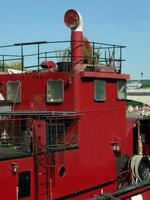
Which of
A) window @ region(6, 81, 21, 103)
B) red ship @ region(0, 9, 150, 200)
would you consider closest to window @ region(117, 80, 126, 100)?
red ship @ region(0, 9, 150, 200)

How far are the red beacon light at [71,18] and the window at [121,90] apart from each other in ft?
6.89

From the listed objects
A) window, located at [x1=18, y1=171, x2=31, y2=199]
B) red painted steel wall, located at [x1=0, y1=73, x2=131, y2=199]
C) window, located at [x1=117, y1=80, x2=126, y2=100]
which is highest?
window, located at [x1=117, y1=80, x2=126, y2=100]

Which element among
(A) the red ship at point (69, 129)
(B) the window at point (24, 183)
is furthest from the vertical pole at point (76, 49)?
(B) the window at point (24, 183)

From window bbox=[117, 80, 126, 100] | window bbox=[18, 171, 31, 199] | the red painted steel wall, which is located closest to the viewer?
window bbox=[18, 171, 31, 199]

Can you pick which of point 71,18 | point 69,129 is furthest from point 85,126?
point 71,18

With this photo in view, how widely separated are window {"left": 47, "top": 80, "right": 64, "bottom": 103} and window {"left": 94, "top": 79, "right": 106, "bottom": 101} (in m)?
0.96

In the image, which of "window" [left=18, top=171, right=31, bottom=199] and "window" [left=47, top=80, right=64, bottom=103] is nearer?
"window" [left=18, top=171, right=31, bottom=199]

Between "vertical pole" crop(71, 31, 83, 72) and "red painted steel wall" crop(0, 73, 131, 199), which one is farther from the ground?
"vertical pole" crop(71, 31, 83, 72)

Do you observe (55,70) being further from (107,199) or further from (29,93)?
(107,199)

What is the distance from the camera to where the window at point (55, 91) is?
12.3 m

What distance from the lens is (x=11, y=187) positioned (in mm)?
9922

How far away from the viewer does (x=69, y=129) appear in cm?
1202

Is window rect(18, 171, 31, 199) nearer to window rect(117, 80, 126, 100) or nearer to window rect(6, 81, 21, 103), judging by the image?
window rect(6, 81, 21, 103)

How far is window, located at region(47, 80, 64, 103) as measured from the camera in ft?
40.5
